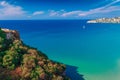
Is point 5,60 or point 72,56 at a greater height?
point 5,60

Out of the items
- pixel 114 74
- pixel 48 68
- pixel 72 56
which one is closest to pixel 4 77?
pixel 48 68

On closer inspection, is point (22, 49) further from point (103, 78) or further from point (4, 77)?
point (103, 78)

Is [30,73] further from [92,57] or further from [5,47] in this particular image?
[92,57]

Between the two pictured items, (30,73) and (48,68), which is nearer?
(30,73)

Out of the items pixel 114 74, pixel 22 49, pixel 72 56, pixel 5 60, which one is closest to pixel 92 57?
pixel 72 56

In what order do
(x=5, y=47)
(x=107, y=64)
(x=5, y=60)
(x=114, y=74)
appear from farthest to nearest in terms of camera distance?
(x=107, y=64), (x=114, y=74), (x=5, y=47), (x=5, y=60)

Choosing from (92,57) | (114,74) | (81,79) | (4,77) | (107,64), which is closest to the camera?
(4,77)
